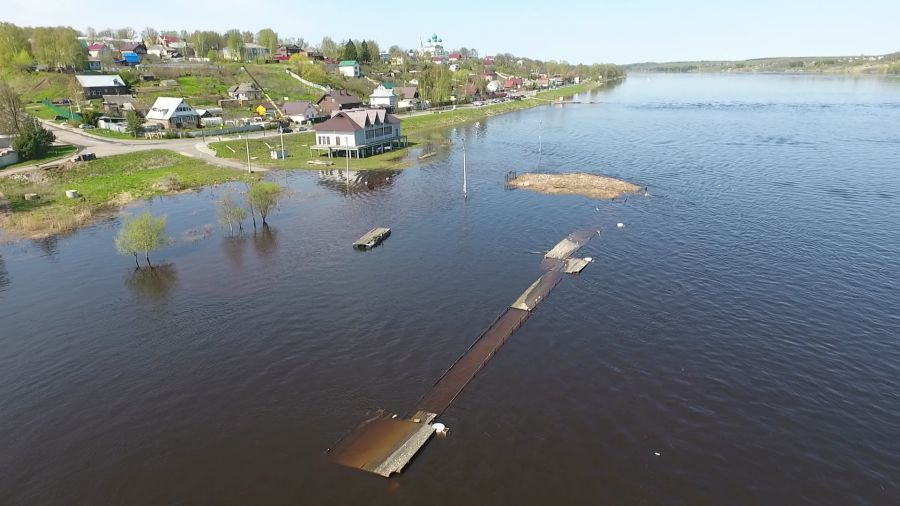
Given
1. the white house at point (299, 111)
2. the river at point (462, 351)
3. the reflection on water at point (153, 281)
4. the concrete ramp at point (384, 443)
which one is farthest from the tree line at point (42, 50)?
the concrete ramp at point (384, 443)

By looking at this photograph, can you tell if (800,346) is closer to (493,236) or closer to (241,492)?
(493,236)

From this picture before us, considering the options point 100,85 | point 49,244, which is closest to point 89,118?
point 100,85

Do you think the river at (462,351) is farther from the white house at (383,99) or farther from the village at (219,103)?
the white house at (383,99)

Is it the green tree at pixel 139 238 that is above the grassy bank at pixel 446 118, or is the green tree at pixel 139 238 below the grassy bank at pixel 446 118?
below

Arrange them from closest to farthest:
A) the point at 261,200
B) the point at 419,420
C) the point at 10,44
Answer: the point at 419,420, the point at 261,200, the point at 10,44

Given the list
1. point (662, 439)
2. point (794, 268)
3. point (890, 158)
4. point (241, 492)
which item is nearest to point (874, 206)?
point (794, 268)

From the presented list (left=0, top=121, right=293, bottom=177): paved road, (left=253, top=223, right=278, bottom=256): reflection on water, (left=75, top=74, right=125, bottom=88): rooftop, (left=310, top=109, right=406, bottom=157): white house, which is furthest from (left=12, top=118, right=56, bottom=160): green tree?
(left=75, top=74, right=125, bottom=88): rooftop

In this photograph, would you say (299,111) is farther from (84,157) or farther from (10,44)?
(10,44)
